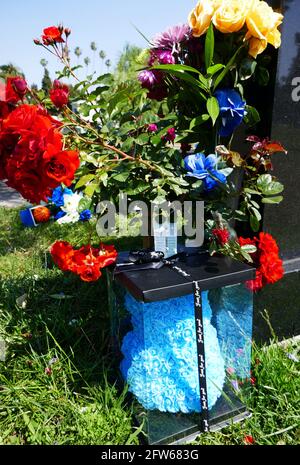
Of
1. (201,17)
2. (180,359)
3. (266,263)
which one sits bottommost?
(180,359)

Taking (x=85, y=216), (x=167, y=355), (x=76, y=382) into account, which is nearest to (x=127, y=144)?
(x=167, y=355)

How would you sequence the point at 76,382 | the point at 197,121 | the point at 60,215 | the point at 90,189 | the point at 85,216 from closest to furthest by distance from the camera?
1. the point at 90,189
2. the point at 197,121
3. the point at 76,382
4. the point at 85,216
5. the point at 60,215

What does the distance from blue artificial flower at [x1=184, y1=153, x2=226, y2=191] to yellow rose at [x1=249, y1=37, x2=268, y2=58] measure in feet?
1.37

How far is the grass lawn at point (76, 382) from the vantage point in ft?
4.63

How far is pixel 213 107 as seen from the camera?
1368 millimetres

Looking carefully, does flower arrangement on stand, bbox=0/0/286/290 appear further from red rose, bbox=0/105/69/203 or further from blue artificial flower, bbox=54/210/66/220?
blue artificial flower, bbox=54/210/66/220

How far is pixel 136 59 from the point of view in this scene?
1.74 m

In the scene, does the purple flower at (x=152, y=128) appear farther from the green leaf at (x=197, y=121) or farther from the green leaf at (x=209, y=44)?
the green leaf at (x=209, y=44)

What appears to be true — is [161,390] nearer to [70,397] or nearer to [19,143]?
[70,397]

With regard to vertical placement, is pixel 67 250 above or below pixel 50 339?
above

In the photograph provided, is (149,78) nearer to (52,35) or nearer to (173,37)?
(173,37)

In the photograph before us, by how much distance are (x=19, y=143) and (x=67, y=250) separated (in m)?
0.41

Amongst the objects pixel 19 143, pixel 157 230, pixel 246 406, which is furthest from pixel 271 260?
pixel 19 143

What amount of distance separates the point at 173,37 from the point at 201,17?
170 millimetres
